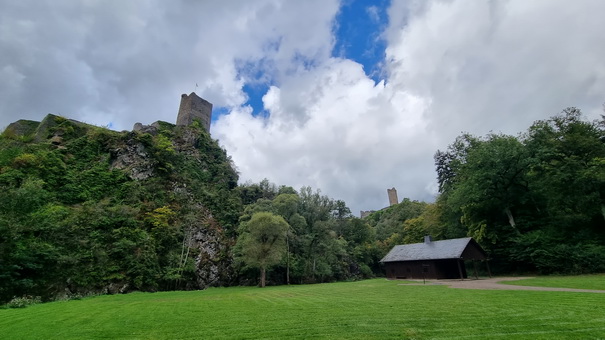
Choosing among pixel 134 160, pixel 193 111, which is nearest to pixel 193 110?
pixel 193 111

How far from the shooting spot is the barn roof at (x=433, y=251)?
2555 cm

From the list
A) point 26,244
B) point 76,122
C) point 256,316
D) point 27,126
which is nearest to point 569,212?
point 256,316

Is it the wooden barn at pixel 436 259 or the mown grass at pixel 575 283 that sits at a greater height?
the wooden barn at pixel 436 259

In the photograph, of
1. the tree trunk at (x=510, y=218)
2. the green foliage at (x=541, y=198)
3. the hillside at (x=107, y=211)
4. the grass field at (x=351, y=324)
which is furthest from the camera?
the tree trunk at (x=510, y=218)

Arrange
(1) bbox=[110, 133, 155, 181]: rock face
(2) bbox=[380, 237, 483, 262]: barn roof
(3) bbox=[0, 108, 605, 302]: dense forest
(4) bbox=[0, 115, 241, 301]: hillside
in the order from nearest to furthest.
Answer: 1. (4) bbox=[0, 115, 241, 301]: hillside
2. (3) bbox=[0, 108, 605, 302]: dense forest
3. (2) bbox=[380, 237, 483, 262]: barn roof
4. (1) bbox=[110, 133, 155, 181]: rock face

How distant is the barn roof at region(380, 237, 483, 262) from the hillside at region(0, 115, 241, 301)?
2043 cm

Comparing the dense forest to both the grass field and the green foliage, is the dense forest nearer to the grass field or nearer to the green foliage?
the green foliage

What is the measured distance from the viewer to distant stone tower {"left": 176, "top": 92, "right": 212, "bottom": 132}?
2025 inches

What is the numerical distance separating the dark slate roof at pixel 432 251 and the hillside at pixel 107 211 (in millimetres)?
20405

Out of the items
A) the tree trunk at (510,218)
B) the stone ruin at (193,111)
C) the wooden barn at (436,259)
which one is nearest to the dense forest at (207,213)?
the tree trunk at (510,218)

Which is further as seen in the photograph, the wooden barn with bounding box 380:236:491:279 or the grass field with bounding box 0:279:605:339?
the wooden barn with bounding box 380:236:491:279

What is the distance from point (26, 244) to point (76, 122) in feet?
78.8

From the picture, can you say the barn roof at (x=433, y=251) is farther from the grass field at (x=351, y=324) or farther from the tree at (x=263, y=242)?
the grass field at (x=351, y=324)

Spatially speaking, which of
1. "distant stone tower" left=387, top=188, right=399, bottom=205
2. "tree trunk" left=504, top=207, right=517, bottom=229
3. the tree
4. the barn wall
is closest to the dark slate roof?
the barn wall
